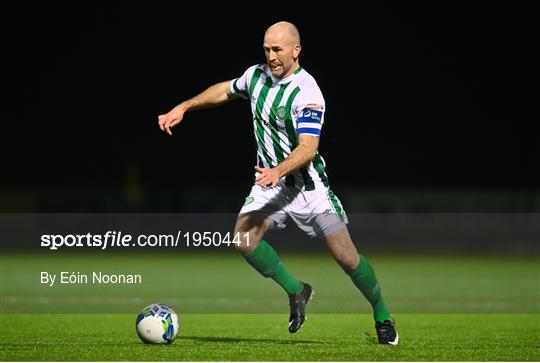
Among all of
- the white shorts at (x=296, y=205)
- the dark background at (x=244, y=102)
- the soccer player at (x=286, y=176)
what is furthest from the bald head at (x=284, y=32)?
the dark background at (x=244, y=102)

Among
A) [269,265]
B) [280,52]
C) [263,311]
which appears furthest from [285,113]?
[263,311]

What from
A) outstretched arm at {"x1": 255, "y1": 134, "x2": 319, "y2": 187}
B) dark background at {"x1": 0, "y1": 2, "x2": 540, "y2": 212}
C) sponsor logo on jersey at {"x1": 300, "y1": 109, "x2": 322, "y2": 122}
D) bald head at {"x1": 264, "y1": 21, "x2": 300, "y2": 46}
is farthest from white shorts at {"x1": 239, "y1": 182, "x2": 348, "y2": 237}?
dark background at {"x1": 0, "y1": 2, "x2": 540, "y2": 212}

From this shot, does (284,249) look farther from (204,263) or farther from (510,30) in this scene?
(510,30)

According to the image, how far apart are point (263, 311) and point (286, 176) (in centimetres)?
371

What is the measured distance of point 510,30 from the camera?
28.8 m

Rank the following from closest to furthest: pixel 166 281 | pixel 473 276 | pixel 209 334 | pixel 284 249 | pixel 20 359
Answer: pixel 20 359
pixel 209 334
pixel 166 281
pixel 473 276
pixel 284 249

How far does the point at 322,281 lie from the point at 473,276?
235cm

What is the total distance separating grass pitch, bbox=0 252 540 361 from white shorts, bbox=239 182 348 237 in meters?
0.90

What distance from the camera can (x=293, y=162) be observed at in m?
6.38

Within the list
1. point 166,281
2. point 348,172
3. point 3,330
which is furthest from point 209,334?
point 348,172

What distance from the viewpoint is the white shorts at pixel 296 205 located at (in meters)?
7.04

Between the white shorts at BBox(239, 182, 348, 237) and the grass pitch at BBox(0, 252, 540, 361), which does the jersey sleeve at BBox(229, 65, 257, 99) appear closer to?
the white shorts at BBox(239, 182, 348, 237)

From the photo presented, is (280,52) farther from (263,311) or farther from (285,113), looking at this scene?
(263,311)

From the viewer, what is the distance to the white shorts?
7043mm
